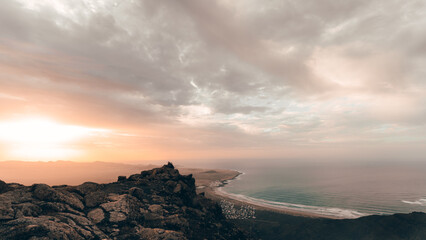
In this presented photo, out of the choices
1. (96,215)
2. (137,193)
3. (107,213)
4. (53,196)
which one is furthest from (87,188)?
(137,193)

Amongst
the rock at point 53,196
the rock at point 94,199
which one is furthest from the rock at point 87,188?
the rock at point 53,196

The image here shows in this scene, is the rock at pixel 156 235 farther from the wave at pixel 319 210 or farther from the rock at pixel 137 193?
the wave at pixel 319 210

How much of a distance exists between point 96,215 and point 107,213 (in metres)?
2.01

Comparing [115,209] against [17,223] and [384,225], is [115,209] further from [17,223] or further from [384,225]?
[384,225]

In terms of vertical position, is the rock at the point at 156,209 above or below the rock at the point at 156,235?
above

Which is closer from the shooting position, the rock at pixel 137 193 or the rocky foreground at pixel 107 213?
the rocky foreground at pixel 107 213

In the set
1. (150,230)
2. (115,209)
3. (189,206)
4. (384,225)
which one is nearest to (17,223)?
(115,209)

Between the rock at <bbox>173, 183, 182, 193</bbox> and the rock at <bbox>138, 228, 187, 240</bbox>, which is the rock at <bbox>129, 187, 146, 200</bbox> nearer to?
the rock at <bbox>173, 183, 182, 193</bbox>

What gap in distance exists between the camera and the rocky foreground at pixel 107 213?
24.0 meters

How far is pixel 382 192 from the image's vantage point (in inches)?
5290

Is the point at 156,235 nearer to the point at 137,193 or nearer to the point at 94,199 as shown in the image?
the point at 94,199

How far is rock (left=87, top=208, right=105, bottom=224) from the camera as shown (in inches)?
A: 1241

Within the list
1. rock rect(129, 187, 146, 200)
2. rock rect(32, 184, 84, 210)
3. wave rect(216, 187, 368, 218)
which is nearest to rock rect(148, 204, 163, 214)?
rock rect(129, 187, 146, 200)

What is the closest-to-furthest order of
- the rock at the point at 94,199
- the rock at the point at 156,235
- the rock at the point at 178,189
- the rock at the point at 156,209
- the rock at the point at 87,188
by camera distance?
1. the rock at the point at 156,235
2. the rock at the point at 94,199
3. the rock at the point at 87,188
4. the rock at the point at 156,209
5. the rock at the point at 178,189
